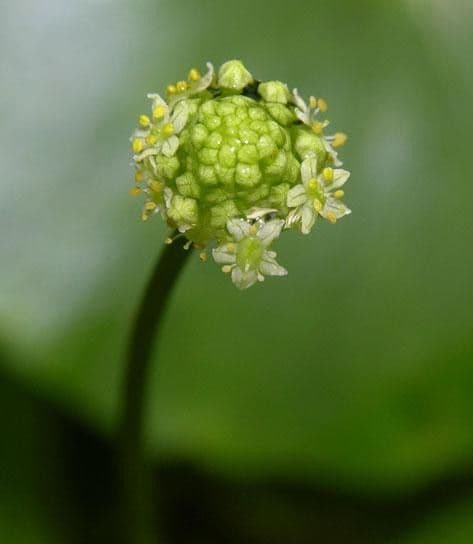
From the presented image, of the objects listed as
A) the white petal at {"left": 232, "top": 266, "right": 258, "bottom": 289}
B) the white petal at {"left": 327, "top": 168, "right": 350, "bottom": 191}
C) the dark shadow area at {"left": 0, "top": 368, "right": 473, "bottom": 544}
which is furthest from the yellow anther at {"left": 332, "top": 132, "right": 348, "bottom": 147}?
the dark shadow area at {"left": 0, "top": 368, "right": 473, "bottom": 544}

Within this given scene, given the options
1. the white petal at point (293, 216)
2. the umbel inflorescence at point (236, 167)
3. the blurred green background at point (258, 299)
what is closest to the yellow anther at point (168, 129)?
the umbel inflorescence at point (236, 167)

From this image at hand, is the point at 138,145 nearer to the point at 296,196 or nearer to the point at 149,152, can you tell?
the point at 149,152

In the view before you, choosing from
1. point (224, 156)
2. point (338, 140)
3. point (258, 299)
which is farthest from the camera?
point (258, 299)

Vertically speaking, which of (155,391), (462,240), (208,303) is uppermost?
(462,240)

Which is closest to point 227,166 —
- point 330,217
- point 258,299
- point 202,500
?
point 330,217

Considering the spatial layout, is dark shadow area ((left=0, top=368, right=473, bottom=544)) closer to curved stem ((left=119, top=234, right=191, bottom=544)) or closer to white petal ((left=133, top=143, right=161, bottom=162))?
curved stem ((left=119, top=234, right=191, bottom=544))

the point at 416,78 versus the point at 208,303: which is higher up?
the point at 416,78

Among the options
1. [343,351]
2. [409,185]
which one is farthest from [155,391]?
[409,185]

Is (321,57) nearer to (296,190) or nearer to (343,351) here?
(343,351)
